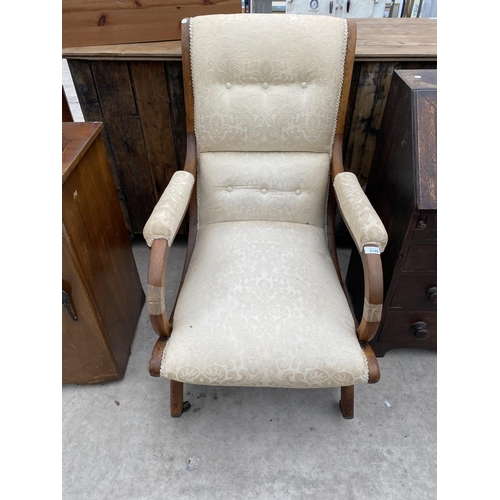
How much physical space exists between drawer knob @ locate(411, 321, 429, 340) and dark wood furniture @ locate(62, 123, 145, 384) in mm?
1075

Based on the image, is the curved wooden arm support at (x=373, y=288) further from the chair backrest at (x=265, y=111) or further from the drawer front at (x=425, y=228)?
the chair backrest at (x=265, y=111)

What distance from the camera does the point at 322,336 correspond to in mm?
951

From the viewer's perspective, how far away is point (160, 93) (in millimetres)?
1441

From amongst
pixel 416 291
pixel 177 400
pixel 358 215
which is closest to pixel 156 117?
pixel 358 215

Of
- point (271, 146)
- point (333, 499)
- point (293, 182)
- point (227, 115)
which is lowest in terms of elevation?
point (333, 499)

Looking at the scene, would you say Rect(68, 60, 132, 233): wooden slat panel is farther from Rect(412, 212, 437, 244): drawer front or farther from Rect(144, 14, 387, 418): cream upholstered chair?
Rect(412, 212, 437, 244): drawer front

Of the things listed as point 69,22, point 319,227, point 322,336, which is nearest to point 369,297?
point 322,336

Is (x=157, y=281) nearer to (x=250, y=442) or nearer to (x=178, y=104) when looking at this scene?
(x=250, y=442)

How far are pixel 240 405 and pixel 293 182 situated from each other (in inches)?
32.1

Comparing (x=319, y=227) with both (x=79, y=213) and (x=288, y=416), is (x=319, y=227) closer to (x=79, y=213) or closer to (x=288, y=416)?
(x=288, y=416)

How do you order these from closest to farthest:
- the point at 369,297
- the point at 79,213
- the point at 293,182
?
the point at 369,297, the point at 79,213, the point at 293,182

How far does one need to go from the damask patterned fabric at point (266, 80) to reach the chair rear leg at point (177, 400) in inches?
31.8

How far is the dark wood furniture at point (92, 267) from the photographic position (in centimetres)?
101

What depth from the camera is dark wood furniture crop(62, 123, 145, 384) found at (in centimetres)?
101
